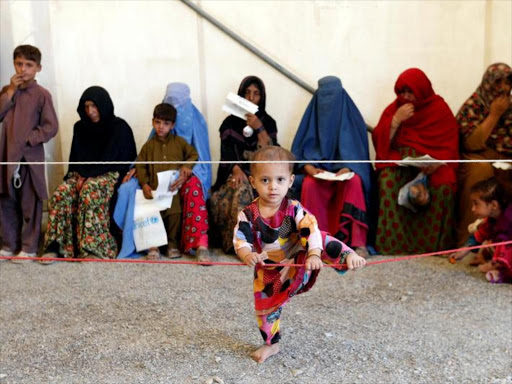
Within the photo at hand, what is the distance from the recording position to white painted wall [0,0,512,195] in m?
5.16

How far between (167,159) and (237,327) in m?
1.85

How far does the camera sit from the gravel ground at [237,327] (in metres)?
2.64

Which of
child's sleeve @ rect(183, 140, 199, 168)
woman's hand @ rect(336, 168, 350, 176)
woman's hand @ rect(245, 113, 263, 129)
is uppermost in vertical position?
woman's hand @ rect(245, 113, 263, 129)

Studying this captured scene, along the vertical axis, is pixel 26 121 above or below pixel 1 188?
above

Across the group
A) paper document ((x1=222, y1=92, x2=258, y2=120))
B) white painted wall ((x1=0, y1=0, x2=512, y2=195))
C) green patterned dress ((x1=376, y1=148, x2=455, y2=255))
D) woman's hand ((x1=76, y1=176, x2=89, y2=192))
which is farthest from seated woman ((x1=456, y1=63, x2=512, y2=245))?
woman's hand ((x1=76, y1=176, x2=89, y2=192))

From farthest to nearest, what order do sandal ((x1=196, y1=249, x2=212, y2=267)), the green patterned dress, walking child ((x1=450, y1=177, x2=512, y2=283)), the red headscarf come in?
the red headscarf, the green patterned dress, sandal ((x1=196, y1=249, x2=212, y2=267)), walking child ((x1=450, y1=177, x2=512, y2=283))

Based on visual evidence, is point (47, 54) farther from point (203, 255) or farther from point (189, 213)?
point (203, 255)


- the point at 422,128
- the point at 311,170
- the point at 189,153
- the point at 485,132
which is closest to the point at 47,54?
the point at 189,153

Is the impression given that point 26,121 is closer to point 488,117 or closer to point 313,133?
point 313,133

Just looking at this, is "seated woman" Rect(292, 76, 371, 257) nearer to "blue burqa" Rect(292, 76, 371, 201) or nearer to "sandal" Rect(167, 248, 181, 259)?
"blue burqa" Rect(292, 76, 371, 201)

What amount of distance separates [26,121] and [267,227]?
260cm

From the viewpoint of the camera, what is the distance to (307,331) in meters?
3.05

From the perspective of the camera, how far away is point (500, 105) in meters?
4.39

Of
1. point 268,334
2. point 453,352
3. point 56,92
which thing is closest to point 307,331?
point 268,334
